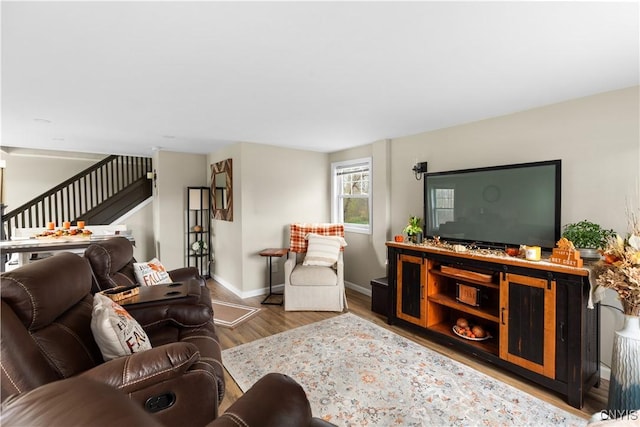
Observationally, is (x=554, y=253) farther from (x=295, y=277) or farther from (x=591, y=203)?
(x=295, y=277)

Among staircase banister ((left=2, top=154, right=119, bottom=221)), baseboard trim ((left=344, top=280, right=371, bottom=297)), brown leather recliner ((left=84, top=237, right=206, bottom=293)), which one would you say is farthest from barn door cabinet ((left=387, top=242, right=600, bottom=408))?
staircase banister ((left=2, top=154, right=119, bottom=221))

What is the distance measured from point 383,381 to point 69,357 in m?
1.95

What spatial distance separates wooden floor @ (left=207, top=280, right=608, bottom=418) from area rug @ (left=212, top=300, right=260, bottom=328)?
0.33 feet

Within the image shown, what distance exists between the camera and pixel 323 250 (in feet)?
12.8

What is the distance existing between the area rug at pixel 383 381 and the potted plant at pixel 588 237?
1124 mm

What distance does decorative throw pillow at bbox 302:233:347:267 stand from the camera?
3836 mm

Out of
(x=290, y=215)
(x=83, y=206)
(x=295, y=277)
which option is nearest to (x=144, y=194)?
(x=83, y=206)

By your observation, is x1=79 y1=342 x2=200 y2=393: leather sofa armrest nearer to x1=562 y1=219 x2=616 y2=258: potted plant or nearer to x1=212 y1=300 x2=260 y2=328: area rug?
x1=212 y1=300 x2=260 y2=328: area rug

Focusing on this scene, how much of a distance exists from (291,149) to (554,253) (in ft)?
11.6

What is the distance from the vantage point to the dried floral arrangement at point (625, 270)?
66.7 inches

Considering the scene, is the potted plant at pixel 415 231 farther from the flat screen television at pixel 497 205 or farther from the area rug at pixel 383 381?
the area rug at pixel 383 381

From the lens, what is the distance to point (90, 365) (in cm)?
134

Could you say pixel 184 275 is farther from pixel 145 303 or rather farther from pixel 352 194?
pixel 352 194

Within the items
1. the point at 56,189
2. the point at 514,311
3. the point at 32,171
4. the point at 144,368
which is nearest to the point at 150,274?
the point at 144,368
